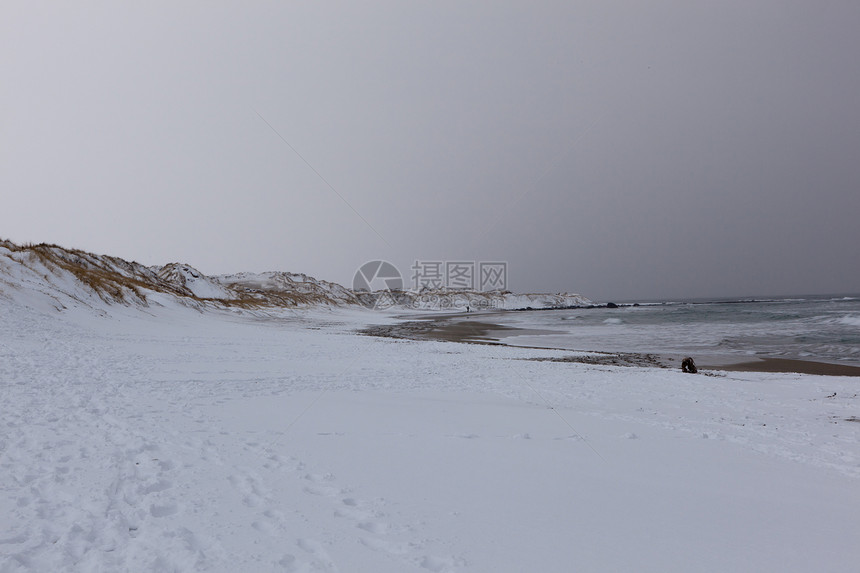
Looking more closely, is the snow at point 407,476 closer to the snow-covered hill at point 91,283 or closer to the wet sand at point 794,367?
the wet sand at point 794,367

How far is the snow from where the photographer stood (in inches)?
144

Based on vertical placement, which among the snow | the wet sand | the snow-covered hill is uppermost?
the snow-covered hill

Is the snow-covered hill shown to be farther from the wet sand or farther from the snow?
the wet sand

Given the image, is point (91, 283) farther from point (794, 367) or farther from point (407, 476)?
point (794, 367)

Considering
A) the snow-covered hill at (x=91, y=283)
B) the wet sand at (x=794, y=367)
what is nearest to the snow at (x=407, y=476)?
the wet sand at (x=794, y=367)

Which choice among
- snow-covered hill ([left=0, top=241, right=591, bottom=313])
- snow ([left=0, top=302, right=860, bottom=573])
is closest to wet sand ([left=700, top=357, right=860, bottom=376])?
snow ([left=0, top=302, right=860, bottom=573])

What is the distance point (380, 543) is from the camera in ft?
12.3

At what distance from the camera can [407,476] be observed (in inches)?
210

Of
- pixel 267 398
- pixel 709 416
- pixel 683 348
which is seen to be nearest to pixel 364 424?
pixel 267 398

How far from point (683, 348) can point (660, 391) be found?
1746 centimetres

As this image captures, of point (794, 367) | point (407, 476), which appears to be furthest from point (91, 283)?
point (794, 367)

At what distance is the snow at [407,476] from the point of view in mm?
3650

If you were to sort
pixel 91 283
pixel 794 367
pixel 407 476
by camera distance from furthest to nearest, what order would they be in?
1. pixel 91 283
2. pixel 794 367
3. pixel 407 476

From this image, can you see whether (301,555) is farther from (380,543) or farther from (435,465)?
(435,465)
